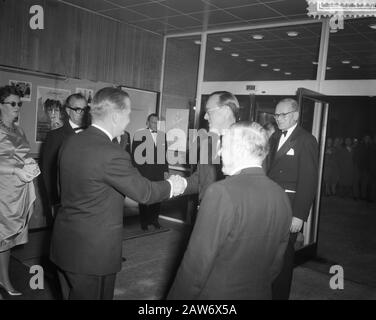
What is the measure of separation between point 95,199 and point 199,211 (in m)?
0.68

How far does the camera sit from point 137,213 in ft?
20.9

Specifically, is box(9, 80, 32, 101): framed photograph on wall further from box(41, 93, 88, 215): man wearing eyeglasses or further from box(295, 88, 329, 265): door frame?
box(295, 88, 329, 265): door frame

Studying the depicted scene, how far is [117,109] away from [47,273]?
2.46 meters

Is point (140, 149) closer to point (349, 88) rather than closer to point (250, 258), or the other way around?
point (349, 88)

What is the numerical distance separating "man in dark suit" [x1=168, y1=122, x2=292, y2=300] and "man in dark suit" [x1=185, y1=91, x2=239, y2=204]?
85 centimetres

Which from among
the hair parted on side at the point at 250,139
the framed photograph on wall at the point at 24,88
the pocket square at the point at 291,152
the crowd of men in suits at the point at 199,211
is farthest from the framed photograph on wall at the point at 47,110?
the hair parted on side at the point at 250,139

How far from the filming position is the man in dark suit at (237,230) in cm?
143

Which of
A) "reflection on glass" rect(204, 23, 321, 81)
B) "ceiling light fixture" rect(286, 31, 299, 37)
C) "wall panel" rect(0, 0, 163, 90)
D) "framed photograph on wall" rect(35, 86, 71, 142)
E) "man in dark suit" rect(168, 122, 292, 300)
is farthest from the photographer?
"reflection on glass" rect(204, 23, 321, 81)

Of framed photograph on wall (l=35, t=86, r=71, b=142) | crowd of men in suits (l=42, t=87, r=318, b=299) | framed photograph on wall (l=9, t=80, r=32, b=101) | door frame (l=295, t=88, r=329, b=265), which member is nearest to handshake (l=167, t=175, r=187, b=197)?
crowd of men in suits (l=42, t=87, r=318, b=299)

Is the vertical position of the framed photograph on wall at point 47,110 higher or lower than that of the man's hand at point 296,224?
higher

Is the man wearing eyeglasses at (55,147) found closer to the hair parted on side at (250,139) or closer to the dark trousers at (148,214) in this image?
the hair parted on side at (250,139)

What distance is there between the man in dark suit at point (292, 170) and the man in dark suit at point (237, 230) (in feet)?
4.84

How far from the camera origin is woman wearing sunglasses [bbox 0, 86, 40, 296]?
2.96 metres

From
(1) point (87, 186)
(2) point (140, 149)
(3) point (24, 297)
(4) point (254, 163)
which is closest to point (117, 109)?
(1) point (87, 186)
